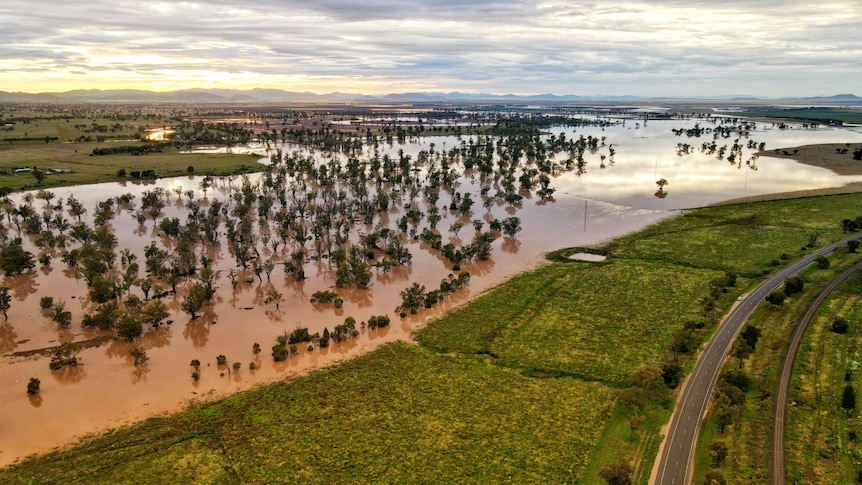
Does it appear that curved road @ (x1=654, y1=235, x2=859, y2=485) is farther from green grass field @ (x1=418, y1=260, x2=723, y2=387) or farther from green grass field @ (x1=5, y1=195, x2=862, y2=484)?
green grass field @ (x1=418, y1=260, x2=723, y2=387)

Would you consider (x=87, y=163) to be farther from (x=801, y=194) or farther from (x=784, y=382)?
(x=801, y=194)

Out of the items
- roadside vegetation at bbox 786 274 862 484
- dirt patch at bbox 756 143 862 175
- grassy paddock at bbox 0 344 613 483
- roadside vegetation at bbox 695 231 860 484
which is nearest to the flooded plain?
grassy paddock at bbox 0 344 613 483

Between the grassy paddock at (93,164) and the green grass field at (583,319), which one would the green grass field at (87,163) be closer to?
the grassy paddock at (93,164)

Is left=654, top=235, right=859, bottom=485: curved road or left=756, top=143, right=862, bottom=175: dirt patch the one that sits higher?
left=756, top=143, right=862, bottom=175: dirt patch

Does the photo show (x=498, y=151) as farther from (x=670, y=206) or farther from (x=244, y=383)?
(x=244, y=383)

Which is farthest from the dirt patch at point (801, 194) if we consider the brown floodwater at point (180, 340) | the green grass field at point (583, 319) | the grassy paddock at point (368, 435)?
the grassy paddock at point (368, 435)

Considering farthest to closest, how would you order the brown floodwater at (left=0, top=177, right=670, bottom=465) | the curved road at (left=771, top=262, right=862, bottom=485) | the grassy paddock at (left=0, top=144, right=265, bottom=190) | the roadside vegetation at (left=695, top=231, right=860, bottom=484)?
the grassy paddock at (left=0, top=144, right=265, bottom=190) → the brown floodwater at (left=0, top=177, right=670, bottom=465) → the curved road at (left=771, top=262, right=862, bottom=485) → the roadside vegetation at (left=695, top=231, right=860, bottom=484)

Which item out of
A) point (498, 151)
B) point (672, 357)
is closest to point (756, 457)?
point (672, 357)
